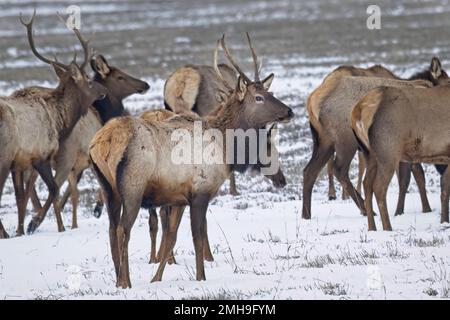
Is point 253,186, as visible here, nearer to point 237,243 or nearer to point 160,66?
point 237,243

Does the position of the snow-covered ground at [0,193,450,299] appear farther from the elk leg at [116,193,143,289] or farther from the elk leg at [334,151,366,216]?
the elk leg at [334,151,366,216]

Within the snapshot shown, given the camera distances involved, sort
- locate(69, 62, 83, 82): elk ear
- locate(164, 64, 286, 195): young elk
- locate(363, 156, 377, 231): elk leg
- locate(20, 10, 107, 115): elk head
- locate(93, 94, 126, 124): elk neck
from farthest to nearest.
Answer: locate(164, 64, 286, 195): young elk < locate(93, 94, 126, 124): elk neck < locate(69, 62, 83, 82): elk ear < locate(20, 10, 107, 115): elk head < locate(363, 156, 377, 231): elk leg

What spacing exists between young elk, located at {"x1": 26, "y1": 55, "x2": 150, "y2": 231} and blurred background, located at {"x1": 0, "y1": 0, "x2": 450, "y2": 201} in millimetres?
1089

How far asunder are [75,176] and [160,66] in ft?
71.8

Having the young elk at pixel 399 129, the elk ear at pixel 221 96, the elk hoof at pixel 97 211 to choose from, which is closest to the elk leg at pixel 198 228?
the elk ear at pixel 221 96

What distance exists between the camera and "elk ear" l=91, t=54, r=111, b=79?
14.8 metres

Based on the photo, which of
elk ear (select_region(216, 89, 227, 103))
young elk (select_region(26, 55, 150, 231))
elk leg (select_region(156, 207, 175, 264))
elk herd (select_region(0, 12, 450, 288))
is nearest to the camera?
elk herd (select_region(0, 12, 450, 288))

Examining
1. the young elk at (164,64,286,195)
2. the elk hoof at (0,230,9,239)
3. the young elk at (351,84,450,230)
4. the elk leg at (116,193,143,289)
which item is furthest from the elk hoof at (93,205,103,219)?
the elk leg at (116,193,143,289)

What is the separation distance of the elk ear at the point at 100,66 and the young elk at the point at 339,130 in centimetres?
358

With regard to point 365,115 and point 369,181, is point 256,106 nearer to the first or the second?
point 365,115

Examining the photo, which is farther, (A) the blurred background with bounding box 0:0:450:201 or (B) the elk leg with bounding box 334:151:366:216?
(A) the blurred background with bounding box 0:0:450:201

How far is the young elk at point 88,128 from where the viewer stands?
532 inches

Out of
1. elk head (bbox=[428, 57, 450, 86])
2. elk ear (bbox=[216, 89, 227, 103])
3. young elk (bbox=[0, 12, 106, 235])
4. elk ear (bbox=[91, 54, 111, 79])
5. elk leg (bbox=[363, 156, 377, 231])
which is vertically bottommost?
elk leg (bbox=[363, 156, 377, 231])
